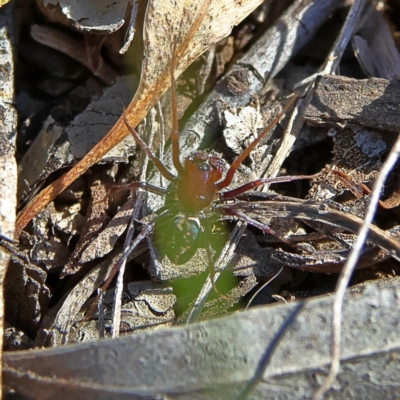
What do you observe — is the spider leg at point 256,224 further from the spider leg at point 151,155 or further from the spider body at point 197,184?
the spider leg at point 151,155

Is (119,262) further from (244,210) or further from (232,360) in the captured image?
(232,360)

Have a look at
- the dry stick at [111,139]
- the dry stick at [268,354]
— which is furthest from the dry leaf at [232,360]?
the dry stick at [111,139]

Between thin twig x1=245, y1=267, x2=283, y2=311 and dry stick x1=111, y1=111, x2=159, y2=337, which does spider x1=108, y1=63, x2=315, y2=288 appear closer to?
dry stick x1=111, y1=111, x2=159, y2=337

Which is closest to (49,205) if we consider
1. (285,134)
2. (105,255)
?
(105,255)

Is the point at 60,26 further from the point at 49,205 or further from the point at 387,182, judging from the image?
the point at 387,182

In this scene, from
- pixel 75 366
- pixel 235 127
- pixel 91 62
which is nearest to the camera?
pixel 75 366

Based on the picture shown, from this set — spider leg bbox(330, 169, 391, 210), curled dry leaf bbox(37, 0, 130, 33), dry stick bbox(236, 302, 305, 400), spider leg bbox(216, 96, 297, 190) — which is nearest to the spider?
spider leg bbox(216, 96, 297, 190)
